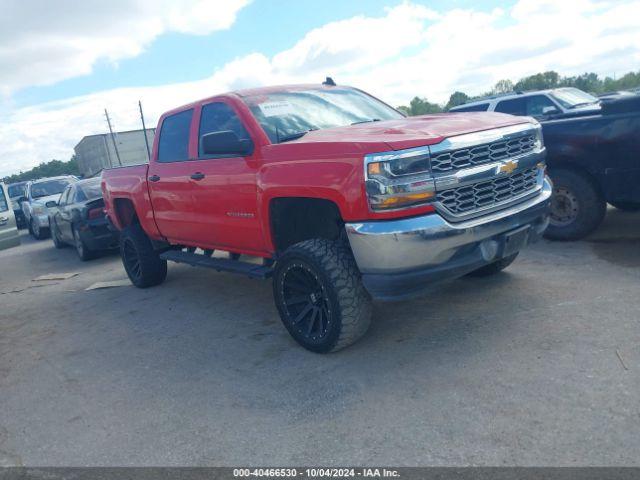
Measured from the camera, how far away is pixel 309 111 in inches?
195

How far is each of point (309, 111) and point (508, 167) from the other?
1.83m

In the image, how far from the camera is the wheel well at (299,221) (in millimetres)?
4434

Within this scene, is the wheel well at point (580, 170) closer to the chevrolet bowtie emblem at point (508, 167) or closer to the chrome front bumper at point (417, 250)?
the chevrolet bowtie emblem at point (508, 167)

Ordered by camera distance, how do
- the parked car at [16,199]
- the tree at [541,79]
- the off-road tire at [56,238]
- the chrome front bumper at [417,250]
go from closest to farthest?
the chrome front bumper at [417,250] → the off-road tire at [56,238] → the parked car at [16,199] → the tree at [541,79]

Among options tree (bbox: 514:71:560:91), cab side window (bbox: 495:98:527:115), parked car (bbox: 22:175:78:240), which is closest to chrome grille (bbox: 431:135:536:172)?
cab side window (bbox: 495:98:527:115)

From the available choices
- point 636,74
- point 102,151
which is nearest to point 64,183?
point 102,151

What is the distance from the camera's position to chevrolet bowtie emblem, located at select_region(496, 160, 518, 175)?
3953 mm

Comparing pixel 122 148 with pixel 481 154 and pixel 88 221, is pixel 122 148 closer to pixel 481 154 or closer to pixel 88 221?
pixel 88 221

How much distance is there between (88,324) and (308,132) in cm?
335

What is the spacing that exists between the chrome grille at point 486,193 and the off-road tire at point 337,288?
31.7 inches

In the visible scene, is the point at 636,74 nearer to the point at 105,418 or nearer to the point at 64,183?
the point at 64,183

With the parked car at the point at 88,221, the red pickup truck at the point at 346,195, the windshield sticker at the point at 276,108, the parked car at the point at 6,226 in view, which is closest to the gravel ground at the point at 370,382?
the red pickup truck at the point at 346,195

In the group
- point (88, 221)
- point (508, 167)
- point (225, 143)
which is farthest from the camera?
point (88, 221)

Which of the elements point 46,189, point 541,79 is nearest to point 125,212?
point 46,189
